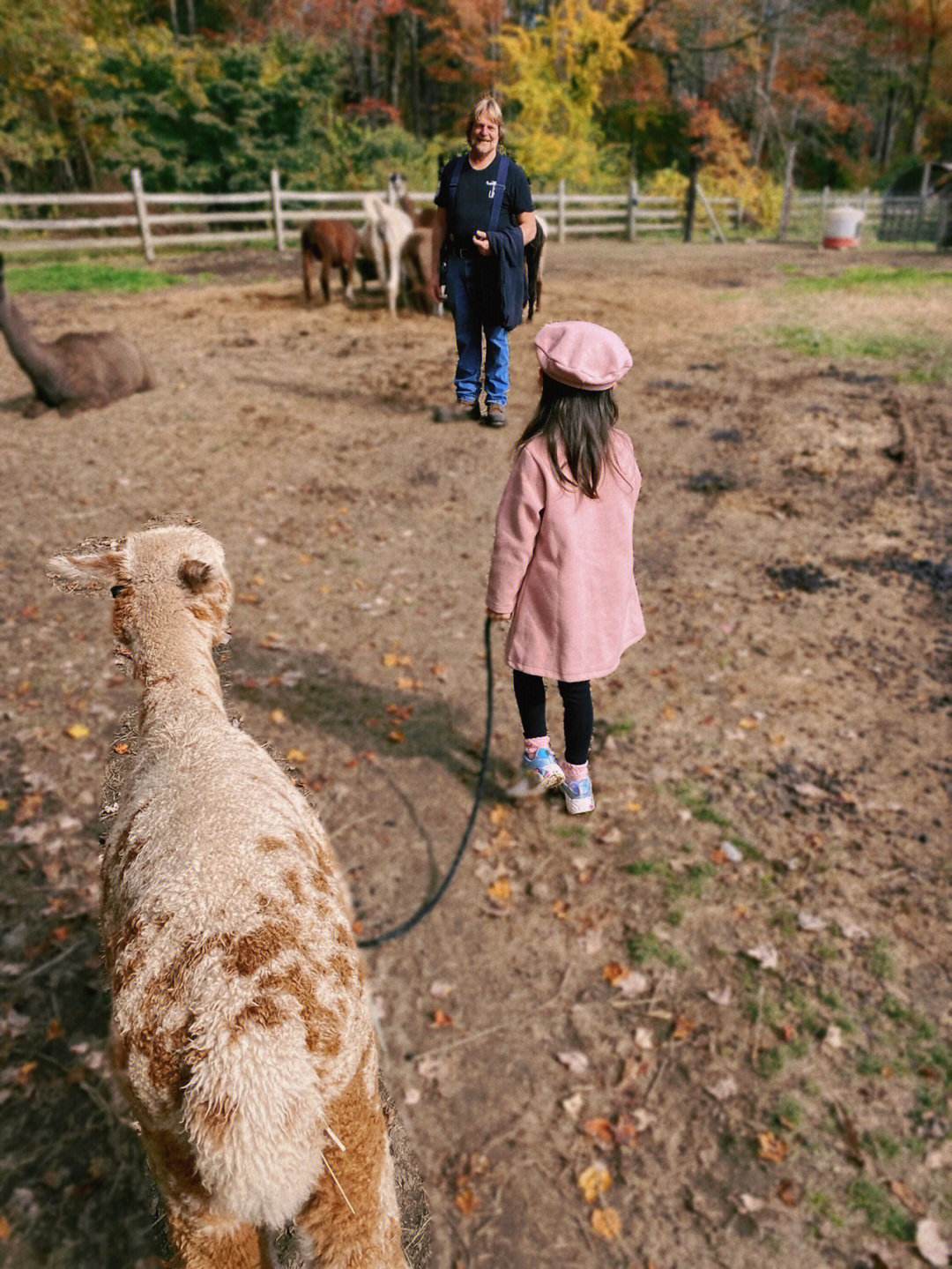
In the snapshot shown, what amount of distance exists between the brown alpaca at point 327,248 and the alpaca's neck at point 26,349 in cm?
649

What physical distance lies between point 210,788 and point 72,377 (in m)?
11.6

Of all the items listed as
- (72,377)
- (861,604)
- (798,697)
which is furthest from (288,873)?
(72,377)

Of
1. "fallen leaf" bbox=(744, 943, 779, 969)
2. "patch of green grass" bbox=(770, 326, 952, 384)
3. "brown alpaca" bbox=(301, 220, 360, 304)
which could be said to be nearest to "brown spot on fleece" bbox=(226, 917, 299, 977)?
"fallen leaf" bbox=(744, 943, 779, 969)

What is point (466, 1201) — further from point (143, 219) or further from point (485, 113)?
point (143, 219)

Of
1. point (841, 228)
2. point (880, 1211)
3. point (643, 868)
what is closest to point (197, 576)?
point (643, 868)

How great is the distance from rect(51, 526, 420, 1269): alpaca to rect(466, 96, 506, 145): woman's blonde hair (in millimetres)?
1523

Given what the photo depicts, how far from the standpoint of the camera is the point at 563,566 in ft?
6.95

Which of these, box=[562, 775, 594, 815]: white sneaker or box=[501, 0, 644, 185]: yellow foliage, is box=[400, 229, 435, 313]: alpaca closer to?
box=[501, 0, 644, 185]: yellow foliage

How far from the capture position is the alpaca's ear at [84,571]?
218cm

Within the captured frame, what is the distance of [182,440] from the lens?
11000 millimetres

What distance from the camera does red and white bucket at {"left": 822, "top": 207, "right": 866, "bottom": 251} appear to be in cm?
2917

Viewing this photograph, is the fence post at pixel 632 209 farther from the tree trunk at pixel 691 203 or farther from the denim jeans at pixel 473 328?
the denim jeans at pixel 473 328

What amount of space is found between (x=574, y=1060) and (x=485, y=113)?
4.03 meters

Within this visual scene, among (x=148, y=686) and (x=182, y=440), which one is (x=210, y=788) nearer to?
(x=148, y=686)
